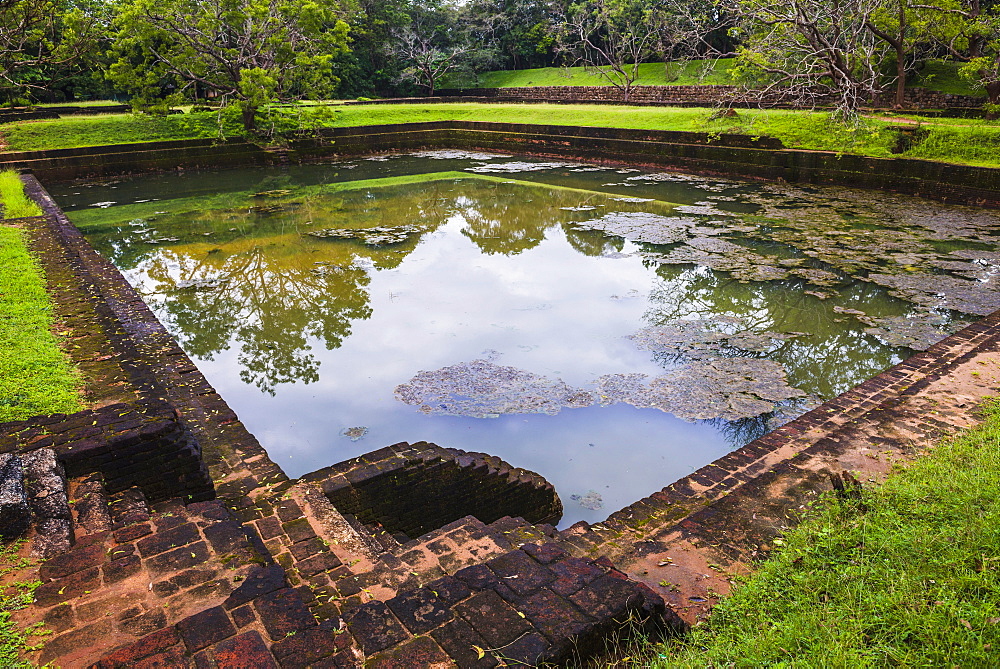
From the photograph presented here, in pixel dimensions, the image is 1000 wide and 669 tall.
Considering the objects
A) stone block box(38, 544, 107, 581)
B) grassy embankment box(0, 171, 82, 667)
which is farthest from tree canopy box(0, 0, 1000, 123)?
stone block box(38, 544, 107, 581)

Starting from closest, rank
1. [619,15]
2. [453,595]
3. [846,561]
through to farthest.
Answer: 1. [453,595]
2. [846,561]
3. [619,15]

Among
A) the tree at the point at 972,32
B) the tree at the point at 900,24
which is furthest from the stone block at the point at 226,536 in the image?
the tree at the point at 972,32

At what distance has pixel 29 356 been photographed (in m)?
4.35

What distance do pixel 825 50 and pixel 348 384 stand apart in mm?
12771

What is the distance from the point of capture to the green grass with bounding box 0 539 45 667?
209cm

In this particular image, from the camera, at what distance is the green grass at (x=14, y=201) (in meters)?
9.77

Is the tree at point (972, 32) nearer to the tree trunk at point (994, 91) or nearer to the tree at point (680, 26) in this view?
the tree trunk at point (994, 91)

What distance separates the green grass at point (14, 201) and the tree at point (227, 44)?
6.67 m

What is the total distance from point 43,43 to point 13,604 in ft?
84.0

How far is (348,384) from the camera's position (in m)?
5.97

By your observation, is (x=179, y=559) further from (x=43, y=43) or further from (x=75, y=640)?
(x=43, y=43)

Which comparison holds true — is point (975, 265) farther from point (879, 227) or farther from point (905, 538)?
point (905, 538)

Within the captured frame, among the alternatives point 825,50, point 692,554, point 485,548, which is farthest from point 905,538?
point 825,50

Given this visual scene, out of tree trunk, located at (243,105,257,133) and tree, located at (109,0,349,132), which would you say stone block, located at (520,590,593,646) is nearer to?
tree, located at (109,0,349,132)
